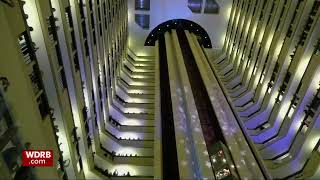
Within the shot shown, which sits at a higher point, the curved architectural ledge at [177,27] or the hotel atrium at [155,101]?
the hotel atrium at [155,101]

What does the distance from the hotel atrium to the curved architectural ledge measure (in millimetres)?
5928

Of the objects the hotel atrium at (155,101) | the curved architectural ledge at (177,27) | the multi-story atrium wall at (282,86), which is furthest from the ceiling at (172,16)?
the multi-story atrium wall at (282,86)

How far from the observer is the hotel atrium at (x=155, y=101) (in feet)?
23.2

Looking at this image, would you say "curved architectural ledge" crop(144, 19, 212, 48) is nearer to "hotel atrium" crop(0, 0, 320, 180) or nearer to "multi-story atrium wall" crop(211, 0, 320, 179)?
"hotel atrium" crop(0, 0, 320, 180)

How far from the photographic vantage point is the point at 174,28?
36.4 meters

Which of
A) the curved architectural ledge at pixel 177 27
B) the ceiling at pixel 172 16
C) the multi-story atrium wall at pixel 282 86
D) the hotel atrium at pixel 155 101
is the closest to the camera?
the hotel atrium at pixel 155 101

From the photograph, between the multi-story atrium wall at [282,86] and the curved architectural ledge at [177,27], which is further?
the curved architectural ledge at [177,27]

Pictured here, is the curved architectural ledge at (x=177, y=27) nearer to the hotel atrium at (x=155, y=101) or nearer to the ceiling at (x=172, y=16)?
the ceiling at (x=172, y=16)

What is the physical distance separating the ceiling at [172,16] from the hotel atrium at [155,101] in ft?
15.9

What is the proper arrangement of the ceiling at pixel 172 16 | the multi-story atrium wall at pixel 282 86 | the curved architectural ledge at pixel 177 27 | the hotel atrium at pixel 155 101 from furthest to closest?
the curved architectural ledge at pixel 177 27, the ceiling at pixel 172 16, the multi-story atrium wall at pixel 282 86, the hotel atrium at pixel 155 101

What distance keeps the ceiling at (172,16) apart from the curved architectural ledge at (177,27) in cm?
41

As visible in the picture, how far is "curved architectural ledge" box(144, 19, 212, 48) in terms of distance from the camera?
35.8m

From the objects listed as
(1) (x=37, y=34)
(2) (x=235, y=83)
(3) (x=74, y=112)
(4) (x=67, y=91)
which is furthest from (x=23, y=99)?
(2) (x=235, y=83)

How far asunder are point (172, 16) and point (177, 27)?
1.68 meters
